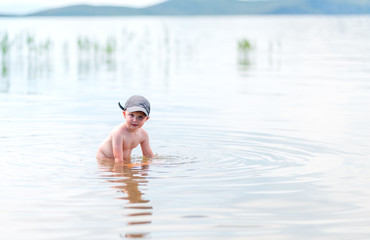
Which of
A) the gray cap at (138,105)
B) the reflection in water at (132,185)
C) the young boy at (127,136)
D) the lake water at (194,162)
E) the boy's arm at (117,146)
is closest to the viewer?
the lake water at (194,162)

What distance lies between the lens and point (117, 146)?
8742 millimetres

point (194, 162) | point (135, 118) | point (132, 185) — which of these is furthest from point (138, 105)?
point (194, 162)

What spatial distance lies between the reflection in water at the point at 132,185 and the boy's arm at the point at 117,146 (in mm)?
95

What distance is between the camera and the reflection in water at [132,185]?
20.2 feet

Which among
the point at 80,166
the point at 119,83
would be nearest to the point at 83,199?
the point at 80,166

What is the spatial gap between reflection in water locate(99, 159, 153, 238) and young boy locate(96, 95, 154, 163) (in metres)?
0.14

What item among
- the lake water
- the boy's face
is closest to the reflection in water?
the lake water

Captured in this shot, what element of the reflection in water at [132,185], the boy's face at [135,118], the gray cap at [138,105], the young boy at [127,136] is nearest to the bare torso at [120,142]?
the young boy at [127,136]

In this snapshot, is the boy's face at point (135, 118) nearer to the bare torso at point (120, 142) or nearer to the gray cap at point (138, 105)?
the gray cap at point (138, 105)

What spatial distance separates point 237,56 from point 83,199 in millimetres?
24717

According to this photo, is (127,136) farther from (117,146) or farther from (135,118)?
(135,118)

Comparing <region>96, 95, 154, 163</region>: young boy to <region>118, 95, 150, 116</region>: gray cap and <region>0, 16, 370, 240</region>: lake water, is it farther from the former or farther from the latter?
<region>0, 16, 370, 240</region>: lake water

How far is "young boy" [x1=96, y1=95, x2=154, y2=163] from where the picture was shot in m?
8.23

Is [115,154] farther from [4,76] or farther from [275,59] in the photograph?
[275,59]
